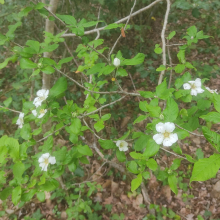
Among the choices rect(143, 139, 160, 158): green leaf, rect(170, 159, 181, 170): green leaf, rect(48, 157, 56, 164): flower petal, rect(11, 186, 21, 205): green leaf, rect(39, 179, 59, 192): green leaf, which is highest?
rect(143, 139, 160, 158): green leaf

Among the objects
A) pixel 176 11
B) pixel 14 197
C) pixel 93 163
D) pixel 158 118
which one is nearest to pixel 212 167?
pixel 158 118

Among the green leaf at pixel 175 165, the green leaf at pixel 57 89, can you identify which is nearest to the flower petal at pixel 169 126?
the green leaf at pixel 175 165

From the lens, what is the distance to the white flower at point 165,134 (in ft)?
3.20

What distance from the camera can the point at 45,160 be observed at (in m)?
1.37

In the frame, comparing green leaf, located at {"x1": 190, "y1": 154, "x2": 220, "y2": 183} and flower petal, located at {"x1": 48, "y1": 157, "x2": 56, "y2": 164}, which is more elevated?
green leaf, located at {"x1": 190, "y1": 154, "x2": 220, "y2": 183}

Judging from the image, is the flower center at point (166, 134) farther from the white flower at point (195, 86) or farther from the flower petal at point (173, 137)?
the white flower at point (195, 86)

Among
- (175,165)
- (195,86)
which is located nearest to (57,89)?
(195,86)

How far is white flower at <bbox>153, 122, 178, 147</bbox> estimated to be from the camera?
3.20ft

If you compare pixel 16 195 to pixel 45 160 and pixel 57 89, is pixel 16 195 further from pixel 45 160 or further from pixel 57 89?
pixel 57 89

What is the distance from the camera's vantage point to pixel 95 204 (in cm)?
264

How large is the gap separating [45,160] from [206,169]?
1043 millimetres

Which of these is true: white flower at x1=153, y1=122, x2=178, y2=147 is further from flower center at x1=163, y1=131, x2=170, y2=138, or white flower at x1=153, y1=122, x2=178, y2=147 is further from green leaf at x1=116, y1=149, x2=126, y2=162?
green leaf at x1=116, y1=149, x2=126, y2=162

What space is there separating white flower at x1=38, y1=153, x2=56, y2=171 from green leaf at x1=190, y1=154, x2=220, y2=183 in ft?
3.06

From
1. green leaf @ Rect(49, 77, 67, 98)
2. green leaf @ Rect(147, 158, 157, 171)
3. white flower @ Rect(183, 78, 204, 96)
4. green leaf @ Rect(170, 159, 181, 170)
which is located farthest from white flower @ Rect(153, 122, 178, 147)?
green leaf @ Rect(49, 77, 67, 98)
